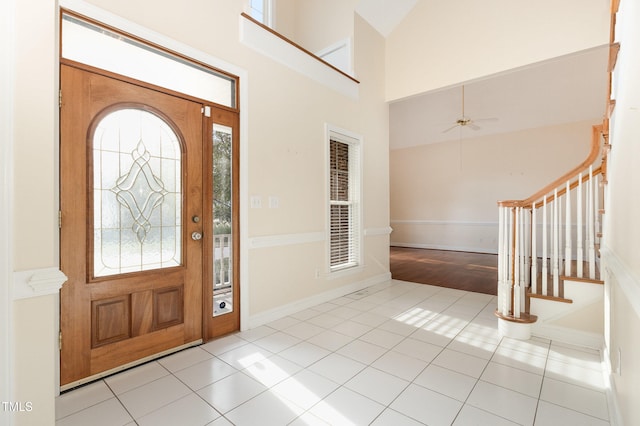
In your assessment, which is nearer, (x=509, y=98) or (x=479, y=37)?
(x=479, y=37)

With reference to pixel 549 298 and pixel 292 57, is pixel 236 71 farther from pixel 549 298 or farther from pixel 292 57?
pixel 549 298

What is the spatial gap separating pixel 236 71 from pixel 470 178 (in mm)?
7544

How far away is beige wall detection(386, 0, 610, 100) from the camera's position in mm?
3277

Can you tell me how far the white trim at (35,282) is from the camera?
1253 millimetres

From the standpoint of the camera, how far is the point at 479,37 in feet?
12.8

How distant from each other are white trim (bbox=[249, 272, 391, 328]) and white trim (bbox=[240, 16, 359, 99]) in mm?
2734

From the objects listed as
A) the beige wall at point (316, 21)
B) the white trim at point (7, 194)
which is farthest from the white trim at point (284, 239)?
the beige wall at point (316, 21)

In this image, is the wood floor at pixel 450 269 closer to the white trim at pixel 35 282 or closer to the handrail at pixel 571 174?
the handrail at pixel 571 174

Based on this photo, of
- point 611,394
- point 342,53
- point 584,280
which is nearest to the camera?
point 611,394

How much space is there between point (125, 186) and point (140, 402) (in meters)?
1.46

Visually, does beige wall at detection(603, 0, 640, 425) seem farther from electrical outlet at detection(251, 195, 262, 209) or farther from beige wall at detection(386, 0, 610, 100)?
electrical outlet at detection(251, 195, 262, 209)

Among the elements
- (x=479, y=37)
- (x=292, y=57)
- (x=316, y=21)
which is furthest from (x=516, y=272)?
(x=316, y=21)


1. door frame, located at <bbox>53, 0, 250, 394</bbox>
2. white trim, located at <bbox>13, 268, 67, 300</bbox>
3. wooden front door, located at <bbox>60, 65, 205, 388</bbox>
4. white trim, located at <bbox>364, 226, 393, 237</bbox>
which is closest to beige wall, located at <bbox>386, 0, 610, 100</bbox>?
white trim, located at <bbox>364, 226, 393, 237</bbox>

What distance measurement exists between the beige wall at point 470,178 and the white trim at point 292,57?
5578 mm
